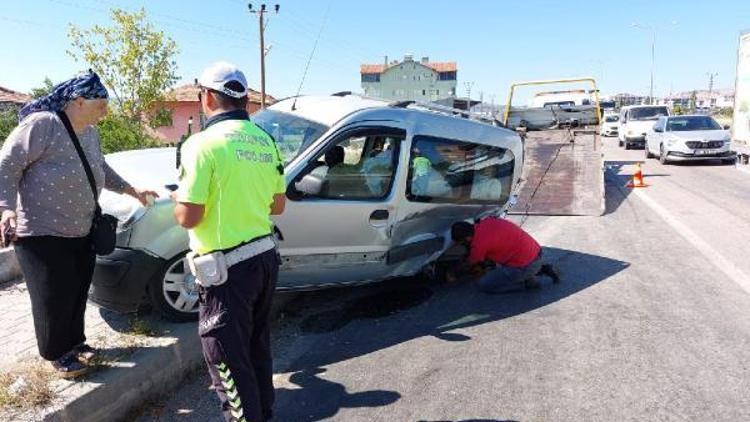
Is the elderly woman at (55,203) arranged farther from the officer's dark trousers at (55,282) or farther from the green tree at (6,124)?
the green tree at (6,124)

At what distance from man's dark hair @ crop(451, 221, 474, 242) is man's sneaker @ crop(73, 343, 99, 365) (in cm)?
308

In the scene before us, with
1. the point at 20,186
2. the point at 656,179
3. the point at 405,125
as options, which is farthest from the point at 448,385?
the point at 656,179

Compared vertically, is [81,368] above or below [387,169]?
below

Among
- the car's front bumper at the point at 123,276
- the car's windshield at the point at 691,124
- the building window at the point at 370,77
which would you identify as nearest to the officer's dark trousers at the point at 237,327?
the car's front bumper at the point at 123,276

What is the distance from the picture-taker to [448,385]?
146 inches

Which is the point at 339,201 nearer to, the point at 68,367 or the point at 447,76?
the point at 68,367

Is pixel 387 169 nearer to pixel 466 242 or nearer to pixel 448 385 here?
pixel 466 242

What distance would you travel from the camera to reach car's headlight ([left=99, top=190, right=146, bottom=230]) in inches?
157

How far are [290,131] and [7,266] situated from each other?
2.86m

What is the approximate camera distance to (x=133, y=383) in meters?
3.42

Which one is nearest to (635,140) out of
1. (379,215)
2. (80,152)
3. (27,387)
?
(379,215)

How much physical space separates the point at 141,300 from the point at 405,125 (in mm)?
2536

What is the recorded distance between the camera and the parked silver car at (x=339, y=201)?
4.02 m

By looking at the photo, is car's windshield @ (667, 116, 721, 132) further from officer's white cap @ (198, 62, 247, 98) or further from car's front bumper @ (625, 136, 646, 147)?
officer's white cap @ (198, 62, 247, 98)
